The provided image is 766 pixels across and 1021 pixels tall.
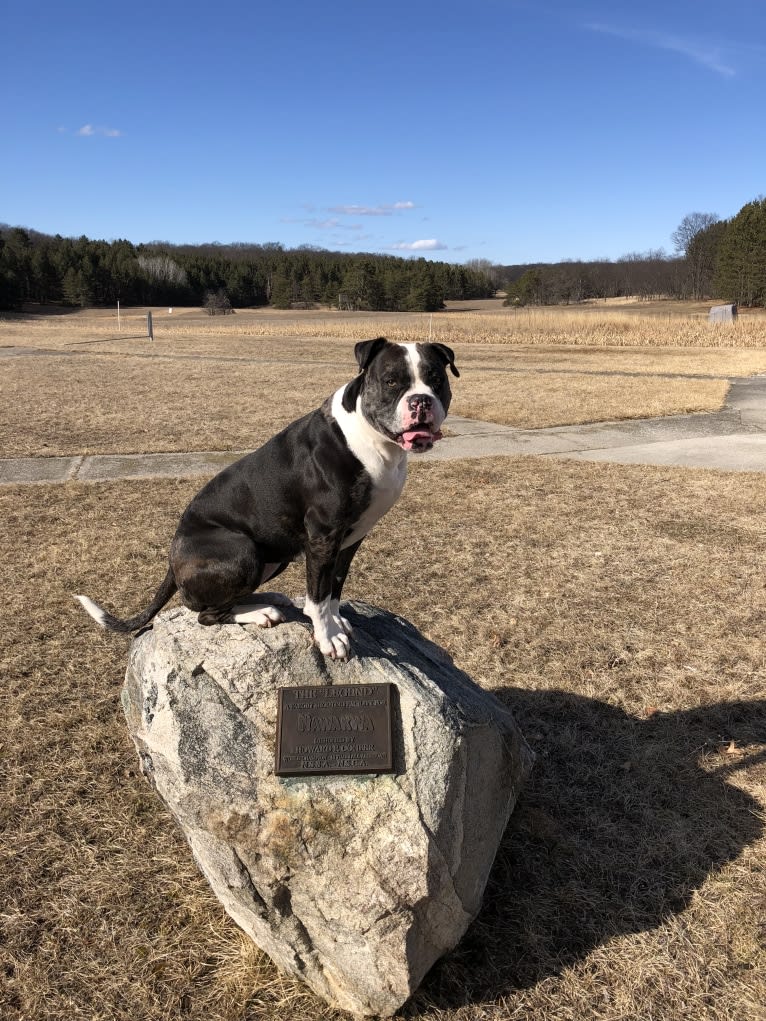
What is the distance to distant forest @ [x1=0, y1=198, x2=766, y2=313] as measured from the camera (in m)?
62.7

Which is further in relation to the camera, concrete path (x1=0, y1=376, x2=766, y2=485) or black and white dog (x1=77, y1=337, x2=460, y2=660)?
concrete path (x1=0, y1=376, x2=766, y2=485)

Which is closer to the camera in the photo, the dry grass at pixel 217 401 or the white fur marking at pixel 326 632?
the white fur marking at pixel 326 632

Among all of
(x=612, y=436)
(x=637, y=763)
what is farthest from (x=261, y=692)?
(x=612, y=436)

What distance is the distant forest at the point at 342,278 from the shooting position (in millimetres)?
62656

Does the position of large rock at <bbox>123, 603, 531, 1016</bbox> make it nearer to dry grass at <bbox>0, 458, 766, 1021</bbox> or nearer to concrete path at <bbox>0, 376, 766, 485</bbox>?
dry grass at <bbox>0, 458, 766, 1021</bbox>

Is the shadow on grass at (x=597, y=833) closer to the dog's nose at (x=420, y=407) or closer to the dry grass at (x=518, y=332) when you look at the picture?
the dog's nose at (x=420, y=407)

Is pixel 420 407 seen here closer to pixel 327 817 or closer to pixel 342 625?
pixel 342 625

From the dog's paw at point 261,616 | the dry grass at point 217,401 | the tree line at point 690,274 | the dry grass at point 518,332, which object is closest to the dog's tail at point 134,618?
the dog's paw at point 261,616

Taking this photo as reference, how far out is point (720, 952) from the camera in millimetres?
2916

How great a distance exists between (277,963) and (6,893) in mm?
1214

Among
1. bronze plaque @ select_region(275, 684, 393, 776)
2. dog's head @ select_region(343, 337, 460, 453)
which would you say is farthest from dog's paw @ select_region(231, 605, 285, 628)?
dog's head @ select_region(343, 337, 460, 453)

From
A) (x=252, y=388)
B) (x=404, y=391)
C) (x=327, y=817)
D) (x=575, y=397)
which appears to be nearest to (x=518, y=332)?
(x=575, y=397)

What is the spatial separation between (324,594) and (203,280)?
9753cm

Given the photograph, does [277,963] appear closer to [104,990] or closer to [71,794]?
[104,990]
